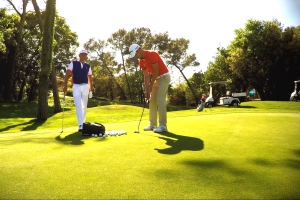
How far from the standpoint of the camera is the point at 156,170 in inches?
147

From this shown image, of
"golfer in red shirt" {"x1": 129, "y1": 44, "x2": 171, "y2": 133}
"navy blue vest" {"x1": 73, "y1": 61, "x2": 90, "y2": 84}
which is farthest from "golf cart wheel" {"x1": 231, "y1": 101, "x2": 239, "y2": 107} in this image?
"navy blue vest" {"x1": 73, "y1": 61, "x2": 90, "y2": 84}

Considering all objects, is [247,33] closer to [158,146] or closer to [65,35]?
[65,35]

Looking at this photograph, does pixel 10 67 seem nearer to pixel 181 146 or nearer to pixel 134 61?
pixel 134 61

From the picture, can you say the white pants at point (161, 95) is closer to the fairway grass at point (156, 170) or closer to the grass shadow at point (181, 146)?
the grass shadow at point (181, 146)

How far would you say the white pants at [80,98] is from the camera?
8969 mm

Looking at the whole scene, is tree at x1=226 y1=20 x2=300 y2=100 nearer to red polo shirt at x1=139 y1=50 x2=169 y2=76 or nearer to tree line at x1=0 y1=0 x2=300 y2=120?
tree line at x1=0 y1=0 x2=300 y2=120

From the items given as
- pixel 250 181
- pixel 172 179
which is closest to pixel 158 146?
pixel 172 179

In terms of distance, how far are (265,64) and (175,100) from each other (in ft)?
101

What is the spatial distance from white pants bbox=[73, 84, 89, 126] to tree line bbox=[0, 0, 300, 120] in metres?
15.1

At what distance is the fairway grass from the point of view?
298 cm

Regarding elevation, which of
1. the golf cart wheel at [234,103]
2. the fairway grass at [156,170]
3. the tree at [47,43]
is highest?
the tree at [47,43]

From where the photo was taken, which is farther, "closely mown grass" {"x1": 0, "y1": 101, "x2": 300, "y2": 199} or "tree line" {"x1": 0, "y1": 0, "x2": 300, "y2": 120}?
"tree line" {"x1": 0, "y1": 0, "x2": 300, "y2": 120}

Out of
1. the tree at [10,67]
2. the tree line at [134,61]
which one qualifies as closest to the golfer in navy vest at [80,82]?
the tree line at [134,61]

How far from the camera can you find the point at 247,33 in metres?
52.8
